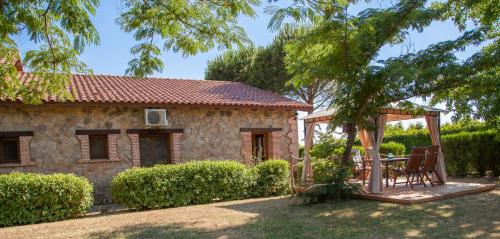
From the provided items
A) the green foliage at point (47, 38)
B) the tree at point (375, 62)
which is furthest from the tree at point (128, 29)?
the tree at point (375, 62)

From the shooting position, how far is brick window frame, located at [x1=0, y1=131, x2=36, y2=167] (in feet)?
35.1

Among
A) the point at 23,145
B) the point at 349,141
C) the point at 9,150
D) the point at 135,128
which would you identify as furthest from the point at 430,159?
the point at 9,150

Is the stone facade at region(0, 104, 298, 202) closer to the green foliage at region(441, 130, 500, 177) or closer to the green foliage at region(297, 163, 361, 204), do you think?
the green foliage at region(297, 163, 361, 204)

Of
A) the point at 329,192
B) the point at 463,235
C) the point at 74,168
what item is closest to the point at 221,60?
the point at 74,168

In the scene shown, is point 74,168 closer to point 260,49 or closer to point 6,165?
point 6,165

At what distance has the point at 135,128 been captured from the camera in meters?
12.2

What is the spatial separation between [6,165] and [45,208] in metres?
2.42

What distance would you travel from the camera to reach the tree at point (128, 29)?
586cm

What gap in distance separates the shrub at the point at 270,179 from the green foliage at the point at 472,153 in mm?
6155

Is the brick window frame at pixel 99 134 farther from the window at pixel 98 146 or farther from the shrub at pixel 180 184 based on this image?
the shrub at pixel 180 184

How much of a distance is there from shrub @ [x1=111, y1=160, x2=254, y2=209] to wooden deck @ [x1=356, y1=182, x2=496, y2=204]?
3.21 metres

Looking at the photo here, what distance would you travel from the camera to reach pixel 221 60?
2914 centimetres

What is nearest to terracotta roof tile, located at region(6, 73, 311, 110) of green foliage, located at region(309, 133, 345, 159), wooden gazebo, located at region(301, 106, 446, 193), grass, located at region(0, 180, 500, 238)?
wooden gazebo, located at region(301, 106, 446, 193)

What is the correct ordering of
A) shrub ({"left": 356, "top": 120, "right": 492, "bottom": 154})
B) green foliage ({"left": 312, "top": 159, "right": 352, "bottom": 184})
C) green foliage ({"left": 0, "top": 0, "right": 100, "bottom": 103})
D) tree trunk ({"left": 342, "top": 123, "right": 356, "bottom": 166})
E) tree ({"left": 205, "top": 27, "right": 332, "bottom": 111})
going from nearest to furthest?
1. green foliage ({"left": 0, "top": 0, "right": 100, "bottom": 103})
2. green foliage ({"left": 312, "top": 159, "right": 352, "bottom": 184})
3. tree trunk ({"left": 342, "top": 123, "right": 356, "bottom": 166})
4. shrub ({"left": 356, "top": 120, "right": 492, "bottom": 154})
5. tree ({"left": 205, "top": 27, "right": 332, "bottom": 111})
